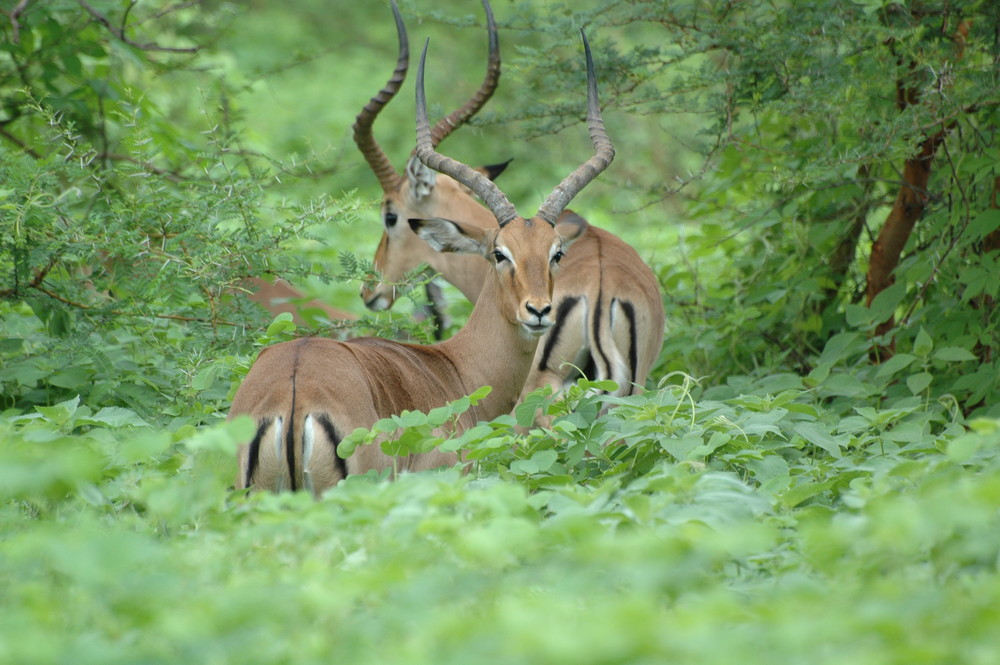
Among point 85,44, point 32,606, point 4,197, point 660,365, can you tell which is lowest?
point 660,365

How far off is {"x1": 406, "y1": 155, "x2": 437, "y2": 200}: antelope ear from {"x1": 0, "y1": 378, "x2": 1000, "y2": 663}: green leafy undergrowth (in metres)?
3.81

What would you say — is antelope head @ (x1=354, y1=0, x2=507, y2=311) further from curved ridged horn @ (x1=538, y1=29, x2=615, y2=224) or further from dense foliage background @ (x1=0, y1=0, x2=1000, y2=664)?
curved ridged horn @ (x1=538, y1=29, x2=615, y2=224)

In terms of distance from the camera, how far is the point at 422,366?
439 centimetres

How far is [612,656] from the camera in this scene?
1.57 metres

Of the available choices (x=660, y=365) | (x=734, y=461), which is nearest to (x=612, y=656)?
(x=734, y=461)

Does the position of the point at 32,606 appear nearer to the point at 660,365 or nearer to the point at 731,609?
the point at 731,609

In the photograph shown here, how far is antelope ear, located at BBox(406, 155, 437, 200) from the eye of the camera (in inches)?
251

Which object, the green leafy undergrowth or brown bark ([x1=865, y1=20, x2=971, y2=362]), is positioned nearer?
the green leafy undergrowth

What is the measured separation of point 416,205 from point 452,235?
1.68 meters

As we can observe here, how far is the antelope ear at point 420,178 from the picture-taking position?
6.37 m

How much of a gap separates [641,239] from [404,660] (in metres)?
9.16

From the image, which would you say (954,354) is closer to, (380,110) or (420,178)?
(420,178)

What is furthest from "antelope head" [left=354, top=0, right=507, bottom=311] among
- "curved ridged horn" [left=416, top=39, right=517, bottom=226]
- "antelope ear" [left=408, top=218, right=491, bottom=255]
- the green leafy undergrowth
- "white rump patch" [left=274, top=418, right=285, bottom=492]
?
the green leafy undergrowth

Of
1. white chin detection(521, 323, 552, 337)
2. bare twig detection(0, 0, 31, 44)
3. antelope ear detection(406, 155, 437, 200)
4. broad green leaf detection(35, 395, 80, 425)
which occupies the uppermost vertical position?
bare twig detection(0, 0, 31, 44)
